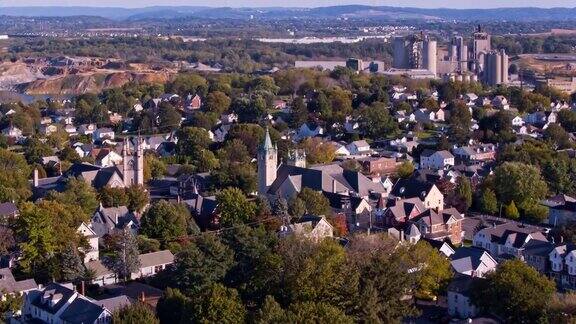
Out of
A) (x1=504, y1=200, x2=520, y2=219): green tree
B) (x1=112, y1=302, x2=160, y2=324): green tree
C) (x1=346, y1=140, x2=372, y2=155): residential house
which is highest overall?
(x1=112, y1=302, x2=160, y2=324): green tree

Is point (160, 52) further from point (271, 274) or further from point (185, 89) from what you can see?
point (271, 274)

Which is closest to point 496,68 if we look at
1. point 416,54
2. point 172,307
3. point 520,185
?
point 416,54

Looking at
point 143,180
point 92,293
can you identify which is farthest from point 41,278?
point 143,180

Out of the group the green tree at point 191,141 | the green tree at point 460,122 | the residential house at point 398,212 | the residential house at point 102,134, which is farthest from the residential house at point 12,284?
the residential house at point 102,134

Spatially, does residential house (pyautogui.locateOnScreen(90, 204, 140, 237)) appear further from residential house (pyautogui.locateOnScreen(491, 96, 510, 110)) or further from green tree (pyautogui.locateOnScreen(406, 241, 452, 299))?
residential house (pyautogui.locateOnScreen(491, 96, 510, 110))

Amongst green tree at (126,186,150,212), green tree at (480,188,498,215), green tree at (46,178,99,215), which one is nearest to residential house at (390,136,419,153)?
green tree at (480,188,498,215)

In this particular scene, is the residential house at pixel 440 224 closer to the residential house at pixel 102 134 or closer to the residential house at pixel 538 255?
the residential house at pixel 538 255
